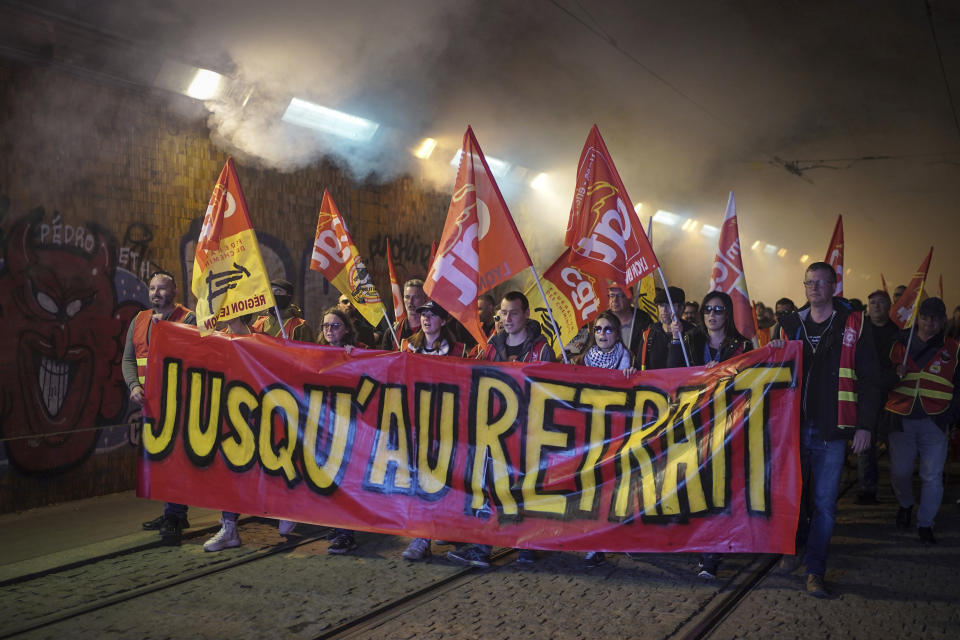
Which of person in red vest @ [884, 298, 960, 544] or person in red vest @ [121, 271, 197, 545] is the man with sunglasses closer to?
person in red vest @ [884, 298, 960, 544]

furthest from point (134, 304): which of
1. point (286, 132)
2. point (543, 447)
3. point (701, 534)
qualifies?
point (701, 534)

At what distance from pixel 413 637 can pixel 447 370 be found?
1.88 metres

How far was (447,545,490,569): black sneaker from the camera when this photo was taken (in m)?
5.31

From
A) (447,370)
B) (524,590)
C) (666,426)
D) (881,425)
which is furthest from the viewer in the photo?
(881,425)

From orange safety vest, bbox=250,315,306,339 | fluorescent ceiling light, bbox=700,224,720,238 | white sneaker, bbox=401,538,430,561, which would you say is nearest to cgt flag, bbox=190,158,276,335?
orange safety vest, bbox=250,315,306,339

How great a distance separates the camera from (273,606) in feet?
14.6

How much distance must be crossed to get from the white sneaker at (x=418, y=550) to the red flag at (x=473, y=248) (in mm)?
1419

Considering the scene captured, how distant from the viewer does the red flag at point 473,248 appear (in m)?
5.54

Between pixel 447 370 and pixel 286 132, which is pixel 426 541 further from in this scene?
pixel 286 132

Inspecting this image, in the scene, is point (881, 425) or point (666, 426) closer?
point (666, 426)

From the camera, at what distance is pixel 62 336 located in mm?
7199

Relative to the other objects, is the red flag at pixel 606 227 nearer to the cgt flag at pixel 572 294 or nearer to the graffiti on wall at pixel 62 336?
the cgt flag at pixel 572 294

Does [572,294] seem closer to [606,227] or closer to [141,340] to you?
[606,227]

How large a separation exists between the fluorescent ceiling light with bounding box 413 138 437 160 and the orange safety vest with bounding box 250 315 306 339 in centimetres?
492
